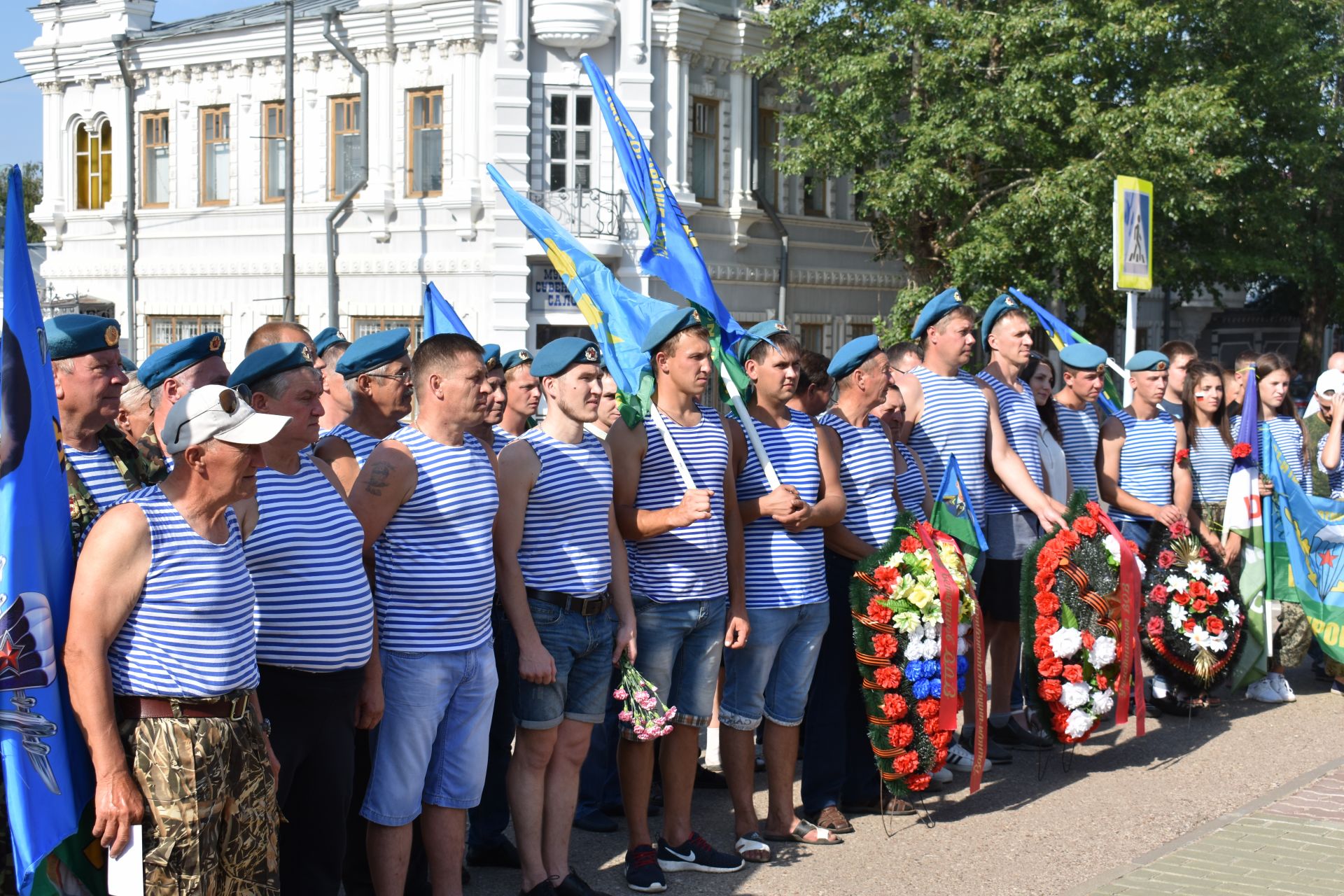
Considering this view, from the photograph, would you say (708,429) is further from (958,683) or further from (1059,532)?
(1059,532)

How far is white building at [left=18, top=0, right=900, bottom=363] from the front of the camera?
2586 cm

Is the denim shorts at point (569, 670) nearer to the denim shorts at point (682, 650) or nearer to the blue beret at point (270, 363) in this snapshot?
the denim shorts at point (682, 650)

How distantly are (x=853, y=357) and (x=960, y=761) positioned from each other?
237 centimetres

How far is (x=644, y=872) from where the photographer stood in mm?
5906

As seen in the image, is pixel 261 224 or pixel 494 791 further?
pixel 261 224

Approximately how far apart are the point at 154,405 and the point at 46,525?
132 centimetres

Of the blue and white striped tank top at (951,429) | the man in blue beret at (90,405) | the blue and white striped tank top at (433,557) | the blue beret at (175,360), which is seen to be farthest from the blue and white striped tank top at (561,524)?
the blue and white striped tank top at (951,429)

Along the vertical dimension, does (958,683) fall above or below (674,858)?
above

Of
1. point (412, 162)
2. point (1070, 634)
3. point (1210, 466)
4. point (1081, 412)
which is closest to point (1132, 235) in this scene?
point (1210, 466)

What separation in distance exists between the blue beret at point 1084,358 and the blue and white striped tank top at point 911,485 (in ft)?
5.30

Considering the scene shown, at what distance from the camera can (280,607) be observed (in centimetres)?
454

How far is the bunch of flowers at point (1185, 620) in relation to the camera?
879 centimetres

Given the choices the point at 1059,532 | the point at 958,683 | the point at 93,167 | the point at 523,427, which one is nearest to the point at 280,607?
the point at 523,427

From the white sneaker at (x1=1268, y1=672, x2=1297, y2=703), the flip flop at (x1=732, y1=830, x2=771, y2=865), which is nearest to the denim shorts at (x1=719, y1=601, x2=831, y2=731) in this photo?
the flip flop at (x1=732, y1=830, x2=771, y2=865)
